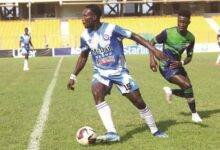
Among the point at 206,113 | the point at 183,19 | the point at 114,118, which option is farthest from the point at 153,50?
the point at 206,113

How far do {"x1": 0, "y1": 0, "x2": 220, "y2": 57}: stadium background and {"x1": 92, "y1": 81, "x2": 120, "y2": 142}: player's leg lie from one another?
3864 centimetres

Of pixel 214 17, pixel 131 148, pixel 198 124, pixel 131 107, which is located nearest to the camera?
pixel 131 148

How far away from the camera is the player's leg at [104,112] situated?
809 cm

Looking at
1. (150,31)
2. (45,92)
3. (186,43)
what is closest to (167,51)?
(186,43)

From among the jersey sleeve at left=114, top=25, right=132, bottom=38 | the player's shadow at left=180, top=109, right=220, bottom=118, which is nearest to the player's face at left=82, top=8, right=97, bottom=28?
the jersey sleeve at left=114, top=25, right=132, bottom=38

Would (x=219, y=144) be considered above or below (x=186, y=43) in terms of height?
below

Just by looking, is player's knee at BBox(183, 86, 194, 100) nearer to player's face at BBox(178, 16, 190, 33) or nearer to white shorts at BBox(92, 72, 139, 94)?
player's face at BBox(178, 16, 190, 33)

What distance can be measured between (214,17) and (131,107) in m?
49.2

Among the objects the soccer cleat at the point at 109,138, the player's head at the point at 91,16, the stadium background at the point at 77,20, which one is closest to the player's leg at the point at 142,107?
the soccer cleat at the point at 109,138

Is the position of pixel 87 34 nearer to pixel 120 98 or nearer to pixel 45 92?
pixel 120 98

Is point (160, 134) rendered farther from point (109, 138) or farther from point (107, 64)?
point (107, 64)

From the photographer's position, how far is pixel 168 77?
10516 millimetres

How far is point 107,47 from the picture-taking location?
8266 mm

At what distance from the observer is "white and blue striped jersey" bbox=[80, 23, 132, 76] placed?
27.0 feet
